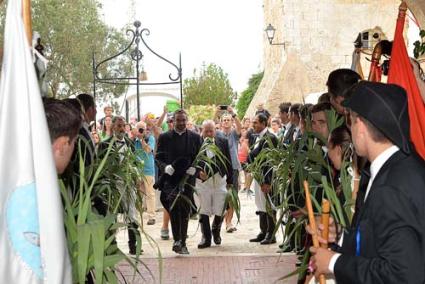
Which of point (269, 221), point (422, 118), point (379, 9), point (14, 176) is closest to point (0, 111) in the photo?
point (14, 176)

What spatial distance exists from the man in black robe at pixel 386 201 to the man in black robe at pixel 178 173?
665cm

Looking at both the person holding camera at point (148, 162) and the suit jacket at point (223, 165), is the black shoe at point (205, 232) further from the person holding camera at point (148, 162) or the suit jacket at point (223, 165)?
the person holding camera at point (148, 162)

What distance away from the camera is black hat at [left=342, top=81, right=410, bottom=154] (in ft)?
8.74

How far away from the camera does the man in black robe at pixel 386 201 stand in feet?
8.34

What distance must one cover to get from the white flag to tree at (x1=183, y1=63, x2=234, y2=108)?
40.2 m

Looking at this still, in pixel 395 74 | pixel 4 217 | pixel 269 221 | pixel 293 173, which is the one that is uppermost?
pixel 395 74

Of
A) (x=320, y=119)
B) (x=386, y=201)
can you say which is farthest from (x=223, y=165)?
(x=386, y=201)

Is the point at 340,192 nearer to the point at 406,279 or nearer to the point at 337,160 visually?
the point at 337,160

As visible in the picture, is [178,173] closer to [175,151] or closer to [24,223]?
[175,151]

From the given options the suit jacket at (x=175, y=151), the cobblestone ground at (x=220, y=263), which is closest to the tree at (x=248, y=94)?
the cobblestone ground at (x=220, y=263)

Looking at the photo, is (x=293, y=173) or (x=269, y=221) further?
(x=269, y=221)

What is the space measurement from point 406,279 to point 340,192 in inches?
83.8

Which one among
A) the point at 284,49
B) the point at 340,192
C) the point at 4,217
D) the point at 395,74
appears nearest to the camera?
the point at 4,217

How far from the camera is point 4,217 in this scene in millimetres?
2746
